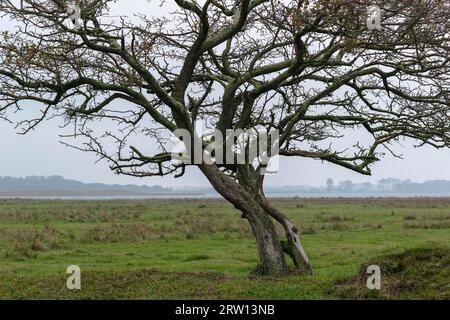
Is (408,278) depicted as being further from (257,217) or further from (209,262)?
(209,262)

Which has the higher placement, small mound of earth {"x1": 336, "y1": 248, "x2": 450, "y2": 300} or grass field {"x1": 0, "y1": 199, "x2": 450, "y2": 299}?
small mound of earth {"x1": 336, "y1": 248, "x2": 450, "y2": 300}

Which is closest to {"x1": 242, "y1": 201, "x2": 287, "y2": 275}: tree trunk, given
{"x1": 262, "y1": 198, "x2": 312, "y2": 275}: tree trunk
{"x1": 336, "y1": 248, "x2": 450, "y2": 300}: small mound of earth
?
{"x1": 262, "y1": 198, "x2": 312, "y2": 275}: tree trunk

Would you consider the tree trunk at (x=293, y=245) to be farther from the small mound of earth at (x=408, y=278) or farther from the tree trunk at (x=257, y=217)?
the small mound of earth at (x=408, y=278)

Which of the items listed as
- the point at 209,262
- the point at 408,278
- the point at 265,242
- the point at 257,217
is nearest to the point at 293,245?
the point at 265,242

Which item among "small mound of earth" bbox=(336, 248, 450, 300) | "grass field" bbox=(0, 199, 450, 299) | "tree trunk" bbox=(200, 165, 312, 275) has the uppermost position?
"tree trunk" bbox=(200, 165, 312, 275)

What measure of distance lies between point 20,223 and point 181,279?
32278mm

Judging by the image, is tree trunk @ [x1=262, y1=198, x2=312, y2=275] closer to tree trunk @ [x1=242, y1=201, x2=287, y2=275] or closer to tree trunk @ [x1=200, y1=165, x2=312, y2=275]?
Result: tree trunk @ [x1=200, y1=165, x2=312, y2=275]

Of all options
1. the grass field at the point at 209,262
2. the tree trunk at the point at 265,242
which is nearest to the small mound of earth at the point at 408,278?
the grass field at the point at 209,262

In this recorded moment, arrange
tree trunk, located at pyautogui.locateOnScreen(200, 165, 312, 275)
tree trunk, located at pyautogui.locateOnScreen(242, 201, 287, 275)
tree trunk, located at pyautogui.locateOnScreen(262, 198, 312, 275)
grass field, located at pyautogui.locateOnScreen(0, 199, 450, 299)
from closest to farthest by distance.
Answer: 1. grass field, located at pyautogui.locateOnScreen(0, 199, 450, 299)
2. tree trunk, located at pyautogui.locateOnScreen(200, 165, 312, 275)
3. tree trunk, located at pyautogui.locateOnScreen(242, 201, 287, 275)
4. tree trunk, located at pyautogui.locateOnScreen(262, 198, 312, 275)

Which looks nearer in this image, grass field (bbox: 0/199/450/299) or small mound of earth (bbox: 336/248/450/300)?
small mound of earth (bbox: 336/248/450/300)

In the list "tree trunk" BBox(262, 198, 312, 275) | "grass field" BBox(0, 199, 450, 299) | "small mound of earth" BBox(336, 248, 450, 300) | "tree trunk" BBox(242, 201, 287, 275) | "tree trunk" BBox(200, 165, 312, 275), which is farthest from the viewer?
"tree trunk" BBox(262, 198, 312, 275)

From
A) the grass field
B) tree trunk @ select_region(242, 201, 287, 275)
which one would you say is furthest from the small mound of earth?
tree trunk @ select_region(242, 201, 287, 275)

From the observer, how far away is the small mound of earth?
10250 mm

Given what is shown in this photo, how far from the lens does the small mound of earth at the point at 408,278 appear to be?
1025cm
